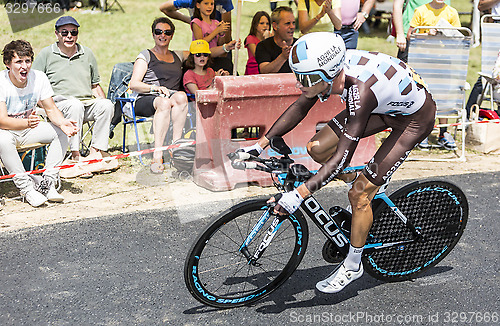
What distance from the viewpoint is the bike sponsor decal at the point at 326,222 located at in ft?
13.9

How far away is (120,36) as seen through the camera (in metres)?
15.7

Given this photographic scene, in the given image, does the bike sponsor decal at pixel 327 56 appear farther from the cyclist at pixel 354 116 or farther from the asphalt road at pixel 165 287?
the asphalt road at pixel 165 287

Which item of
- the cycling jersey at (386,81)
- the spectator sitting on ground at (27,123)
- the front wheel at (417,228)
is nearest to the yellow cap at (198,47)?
the spectator sitting on ground at (27,123)

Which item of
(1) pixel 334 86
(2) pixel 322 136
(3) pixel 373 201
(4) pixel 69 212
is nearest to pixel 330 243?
(3) pixel 373 201

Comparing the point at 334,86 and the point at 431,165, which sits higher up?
the point at 334,86

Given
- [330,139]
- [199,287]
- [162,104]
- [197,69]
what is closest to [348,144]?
[330,139]

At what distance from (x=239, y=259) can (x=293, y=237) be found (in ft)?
1.56

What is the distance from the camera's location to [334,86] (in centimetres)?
392

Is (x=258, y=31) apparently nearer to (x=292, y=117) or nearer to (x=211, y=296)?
(x=292, y=117)

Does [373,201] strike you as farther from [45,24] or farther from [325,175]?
[45,24]

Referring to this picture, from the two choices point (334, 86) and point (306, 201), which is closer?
point (334, 86)

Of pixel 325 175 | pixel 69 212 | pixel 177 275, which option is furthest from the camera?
pixel 69 212

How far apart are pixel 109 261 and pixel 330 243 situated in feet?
6.32

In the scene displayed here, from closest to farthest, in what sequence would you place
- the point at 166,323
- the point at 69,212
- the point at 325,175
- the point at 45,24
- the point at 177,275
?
the point at 325,175
the point at 166,323
the point at 177,275
the point at 69,212
the point at 45,24
